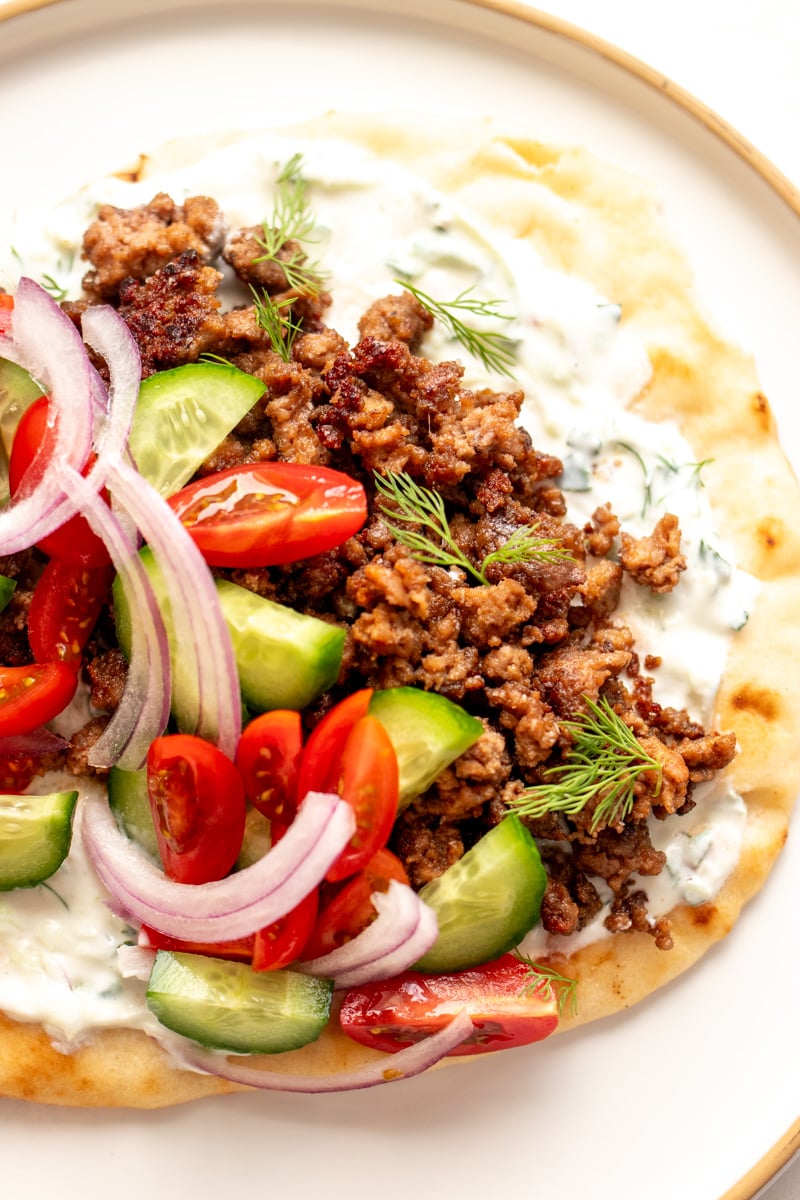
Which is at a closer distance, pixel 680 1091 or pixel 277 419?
pixel 277 419

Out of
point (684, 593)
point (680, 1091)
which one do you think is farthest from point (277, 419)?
point (680, 1091)

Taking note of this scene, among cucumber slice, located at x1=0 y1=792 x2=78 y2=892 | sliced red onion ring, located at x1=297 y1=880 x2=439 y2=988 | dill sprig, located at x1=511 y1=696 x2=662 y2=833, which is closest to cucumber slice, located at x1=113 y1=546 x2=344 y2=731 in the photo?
cucumber slice, located at x1=0 y1=792 x2=78 y2=892

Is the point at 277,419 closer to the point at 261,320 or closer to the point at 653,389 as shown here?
the point at 261,320

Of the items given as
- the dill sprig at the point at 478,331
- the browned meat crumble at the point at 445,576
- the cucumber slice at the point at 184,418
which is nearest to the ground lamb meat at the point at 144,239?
the browned meat crumble at the point at 445,576

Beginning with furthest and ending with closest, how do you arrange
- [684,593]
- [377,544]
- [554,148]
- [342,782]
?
[554,148], [684,593], [377,544], [342,782]

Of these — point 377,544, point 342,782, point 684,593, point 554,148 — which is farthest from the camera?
point 554,148

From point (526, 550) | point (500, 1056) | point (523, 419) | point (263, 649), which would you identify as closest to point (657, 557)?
point (526, 550)

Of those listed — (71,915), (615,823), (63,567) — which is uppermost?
(615,823)

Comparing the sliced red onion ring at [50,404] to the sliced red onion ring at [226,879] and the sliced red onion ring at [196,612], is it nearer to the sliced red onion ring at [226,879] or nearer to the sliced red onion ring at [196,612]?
the sliced red onion ring at [196,612]

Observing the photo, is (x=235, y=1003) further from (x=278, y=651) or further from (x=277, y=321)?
(x=277, y=321)
